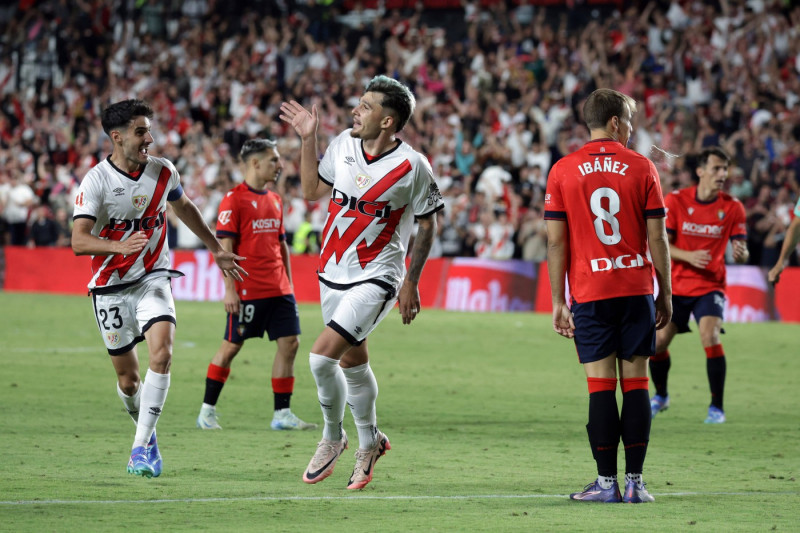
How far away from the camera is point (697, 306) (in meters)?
11.2

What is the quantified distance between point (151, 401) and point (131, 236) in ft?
3.44

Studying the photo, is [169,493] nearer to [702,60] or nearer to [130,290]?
[130,290]

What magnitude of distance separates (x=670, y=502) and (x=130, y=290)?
372cm

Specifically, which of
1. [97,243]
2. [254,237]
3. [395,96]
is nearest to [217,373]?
[254,237]

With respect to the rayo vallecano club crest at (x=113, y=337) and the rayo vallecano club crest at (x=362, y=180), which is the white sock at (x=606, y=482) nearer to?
the rayo vallecano club crest at (x=362, y=180)

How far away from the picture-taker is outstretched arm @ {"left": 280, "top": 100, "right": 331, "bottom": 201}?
287 inches

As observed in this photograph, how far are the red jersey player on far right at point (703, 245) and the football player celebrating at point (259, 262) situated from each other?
3386 millimetres

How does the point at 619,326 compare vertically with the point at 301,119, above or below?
below

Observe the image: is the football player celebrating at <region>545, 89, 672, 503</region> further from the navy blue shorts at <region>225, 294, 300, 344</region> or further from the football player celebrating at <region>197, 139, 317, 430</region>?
the navy blue shorts at <region>225, 294, 300, 344</region>

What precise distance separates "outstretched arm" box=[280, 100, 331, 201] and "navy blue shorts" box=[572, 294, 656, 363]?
1.79 m

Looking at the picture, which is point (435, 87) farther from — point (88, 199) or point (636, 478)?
point (636, 478)

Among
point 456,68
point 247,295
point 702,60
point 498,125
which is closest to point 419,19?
point 456,68

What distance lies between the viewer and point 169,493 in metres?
6.95

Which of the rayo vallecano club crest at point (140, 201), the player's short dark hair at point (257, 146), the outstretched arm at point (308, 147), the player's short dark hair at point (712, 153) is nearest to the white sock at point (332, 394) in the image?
the outstretched arm at point (308, 147)
